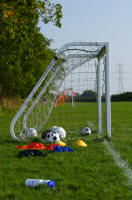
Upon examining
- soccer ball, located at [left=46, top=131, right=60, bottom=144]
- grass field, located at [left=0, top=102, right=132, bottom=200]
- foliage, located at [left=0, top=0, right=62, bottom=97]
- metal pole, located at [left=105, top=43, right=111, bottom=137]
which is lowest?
grass field, located at [left=0, top=102, right=132, bottom=200]

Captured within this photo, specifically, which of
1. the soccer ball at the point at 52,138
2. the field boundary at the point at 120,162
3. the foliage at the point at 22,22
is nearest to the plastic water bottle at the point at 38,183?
the field boundary at the point at 120,162

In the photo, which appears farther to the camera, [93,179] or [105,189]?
[93,179]

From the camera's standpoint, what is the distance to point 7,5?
14555 mm

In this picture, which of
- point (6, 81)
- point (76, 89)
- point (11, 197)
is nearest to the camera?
point (11, 197)

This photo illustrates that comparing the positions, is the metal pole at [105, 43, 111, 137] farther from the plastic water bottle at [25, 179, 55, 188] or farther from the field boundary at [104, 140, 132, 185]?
the plastic water bottle at [25, 179, 55, 188]

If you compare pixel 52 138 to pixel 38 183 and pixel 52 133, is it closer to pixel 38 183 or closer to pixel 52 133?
pixel 52 133

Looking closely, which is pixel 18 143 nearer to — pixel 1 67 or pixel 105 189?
pixel 105 189

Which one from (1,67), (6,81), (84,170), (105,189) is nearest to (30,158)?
(84,170)

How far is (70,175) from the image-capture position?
15.7 feet

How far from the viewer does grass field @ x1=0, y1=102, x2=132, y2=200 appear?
3.90 m

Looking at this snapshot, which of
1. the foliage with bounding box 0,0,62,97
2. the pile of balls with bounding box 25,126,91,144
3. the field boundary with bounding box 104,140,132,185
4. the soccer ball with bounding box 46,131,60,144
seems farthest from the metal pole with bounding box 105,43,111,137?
the foliage with bounding box 0,0,62,97

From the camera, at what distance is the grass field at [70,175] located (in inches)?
154

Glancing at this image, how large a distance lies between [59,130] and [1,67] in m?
17.9

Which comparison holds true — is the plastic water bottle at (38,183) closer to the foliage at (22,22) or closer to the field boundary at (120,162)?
the field boundary at (120,162)
